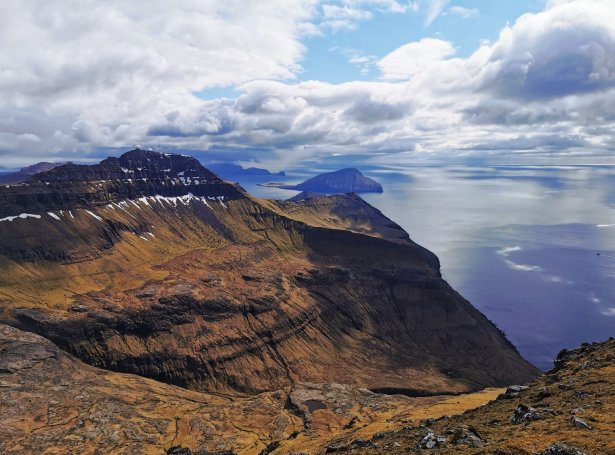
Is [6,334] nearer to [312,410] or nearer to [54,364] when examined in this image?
[54,364]

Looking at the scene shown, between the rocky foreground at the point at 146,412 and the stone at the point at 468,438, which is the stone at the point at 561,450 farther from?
the rocky foreground at the point at 146,412

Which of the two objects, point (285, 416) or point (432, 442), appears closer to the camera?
point (432, 442)

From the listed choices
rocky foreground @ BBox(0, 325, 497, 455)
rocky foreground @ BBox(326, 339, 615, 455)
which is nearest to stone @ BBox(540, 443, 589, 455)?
rocky foreground @ BBox(326, 339, 615, 455)

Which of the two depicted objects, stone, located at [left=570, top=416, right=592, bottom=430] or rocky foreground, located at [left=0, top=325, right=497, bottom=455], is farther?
rocky foreground, located at [left=0, top=325, right=497, bottom=455]

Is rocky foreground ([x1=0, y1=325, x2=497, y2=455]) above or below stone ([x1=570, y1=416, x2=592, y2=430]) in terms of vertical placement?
below

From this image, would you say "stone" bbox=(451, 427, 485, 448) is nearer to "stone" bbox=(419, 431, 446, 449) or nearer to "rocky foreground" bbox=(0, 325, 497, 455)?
"stone" bbox=(419, 431, 446, 449)

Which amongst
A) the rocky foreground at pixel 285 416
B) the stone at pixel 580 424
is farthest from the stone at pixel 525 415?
the stone at pixel 580 424

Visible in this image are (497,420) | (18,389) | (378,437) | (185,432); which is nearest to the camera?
(497,420)

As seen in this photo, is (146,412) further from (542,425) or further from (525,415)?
(542,425)

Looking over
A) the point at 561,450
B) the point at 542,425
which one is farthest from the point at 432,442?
the point at 561,450

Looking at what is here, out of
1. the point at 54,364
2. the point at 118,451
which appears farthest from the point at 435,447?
the point at 54,364

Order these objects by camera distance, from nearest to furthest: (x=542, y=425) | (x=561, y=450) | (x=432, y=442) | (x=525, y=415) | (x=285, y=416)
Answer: (x=561, y=450), (x=542, y=425), (x=432, y=442), (x=525, y=415), (x=285, y=416)
